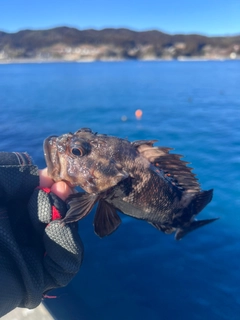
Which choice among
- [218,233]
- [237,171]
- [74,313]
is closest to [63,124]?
[237,171]

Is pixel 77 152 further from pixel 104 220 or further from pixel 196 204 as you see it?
pixel 196 204

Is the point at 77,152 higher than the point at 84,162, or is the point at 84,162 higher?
the point at 77,152

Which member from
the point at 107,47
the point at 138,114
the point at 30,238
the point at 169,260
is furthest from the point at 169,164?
the point at 107,47

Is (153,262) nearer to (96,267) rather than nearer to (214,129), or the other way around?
(96,267)

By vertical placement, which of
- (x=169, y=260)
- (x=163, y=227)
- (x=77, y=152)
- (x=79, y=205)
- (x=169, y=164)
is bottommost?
(x=169, y=260)

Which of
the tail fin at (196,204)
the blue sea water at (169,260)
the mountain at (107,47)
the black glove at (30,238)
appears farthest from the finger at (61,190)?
the mountain at (107,47)
